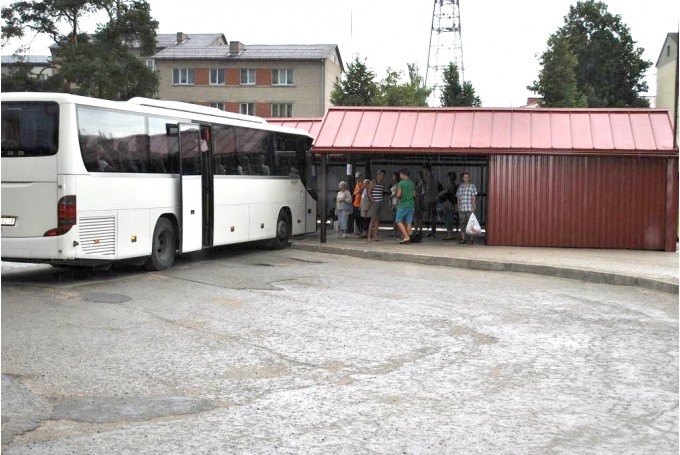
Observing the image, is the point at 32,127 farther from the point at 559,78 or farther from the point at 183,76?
the point at 183,76

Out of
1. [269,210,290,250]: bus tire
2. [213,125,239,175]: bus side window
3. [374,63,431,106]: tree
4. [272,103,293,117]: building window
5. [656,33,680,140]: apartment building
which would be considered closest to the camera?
[213,125,239,175]: bus side window

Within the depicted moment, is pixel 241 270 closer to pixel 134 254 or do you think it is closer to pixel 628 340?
pixel 134 254

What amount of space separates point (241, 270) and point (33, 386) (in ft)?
28.0

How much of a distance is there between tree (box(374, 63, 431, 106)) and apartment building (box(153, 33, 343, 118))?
14270 mm

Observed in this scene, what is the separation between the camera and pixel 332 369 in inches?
287

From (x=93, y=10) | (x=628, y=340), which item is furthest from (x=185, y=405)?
(x=93, y=10)

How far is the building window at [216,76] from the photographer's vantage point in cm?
7631

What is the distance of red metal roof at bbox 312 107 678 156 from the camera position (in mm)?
19500

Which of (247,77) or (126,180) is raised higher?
(247,77)

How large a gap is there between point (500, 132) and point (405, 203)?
9.42 ft

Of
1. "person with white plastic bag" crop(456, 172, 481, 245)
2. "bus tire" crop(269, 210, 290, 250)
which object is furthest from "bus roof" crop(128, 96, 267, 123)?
"person with white plastic bag" crop(456, 172, 481, 245)

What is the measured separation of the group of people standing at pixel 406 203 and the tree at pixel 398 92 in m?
32.5

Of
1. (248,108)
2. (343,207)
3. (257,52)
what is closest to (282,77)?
(257,52)

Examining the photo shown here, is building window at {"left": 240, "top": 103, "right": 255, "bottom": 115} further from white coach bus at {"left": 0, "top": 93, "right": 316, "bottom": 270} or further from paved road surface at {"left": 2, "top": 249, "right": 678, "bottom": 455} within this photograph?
paved road surface at {"left": 2, "top": 249, "right": 678, "bottom": 455}
